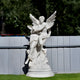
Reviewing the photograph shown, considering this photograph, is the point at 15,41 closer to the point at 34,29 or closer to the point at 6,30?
the point at 34,29

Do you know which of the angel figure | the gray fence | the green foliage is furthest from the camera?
the green foliage

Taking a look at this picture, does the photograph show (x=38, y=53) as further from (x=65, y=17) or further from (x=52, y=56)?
(x=65, y=17)

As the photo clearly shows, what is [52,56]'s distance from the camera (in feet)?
33.4

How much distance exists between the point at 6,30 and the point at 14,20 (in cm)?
449

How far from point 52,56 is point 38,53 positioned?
833 millimetres

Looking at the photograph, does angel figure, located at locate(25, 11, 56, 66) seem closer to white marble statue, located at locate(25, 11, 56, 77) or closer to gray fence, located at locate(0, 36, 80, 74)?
white marble statue, located at locate(25, 11, 56, 77)

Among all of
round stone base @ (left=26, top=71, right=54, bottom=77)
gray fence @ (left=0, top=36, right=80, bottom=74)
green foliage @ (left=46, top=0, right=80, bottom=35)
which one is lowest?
round stone base @ (left=26, top=71, right=54, bottom=77)

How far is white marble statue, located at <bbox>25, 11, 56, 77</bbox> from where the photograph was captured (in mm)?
9297

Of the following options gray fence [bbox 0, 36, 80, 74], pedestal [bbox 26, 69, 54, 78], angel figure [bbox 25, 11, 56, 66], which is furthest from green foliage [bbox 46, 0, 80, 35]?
pedestal [bbox 26, 69, 54, 78]

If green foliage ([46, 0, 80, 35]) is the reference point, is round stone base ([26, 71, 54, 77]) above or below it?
below

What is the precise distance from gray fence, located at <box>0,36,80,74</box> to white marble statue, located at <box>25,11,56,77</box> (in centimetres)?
60

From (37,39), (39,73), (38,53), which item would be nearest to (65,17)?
(38,53)

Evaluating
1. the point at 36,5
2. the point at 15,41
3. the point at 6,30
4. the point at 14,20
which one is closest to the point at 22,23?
the point at 14,20

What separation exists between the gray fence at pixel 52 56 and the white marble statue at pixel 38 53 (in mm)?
599
